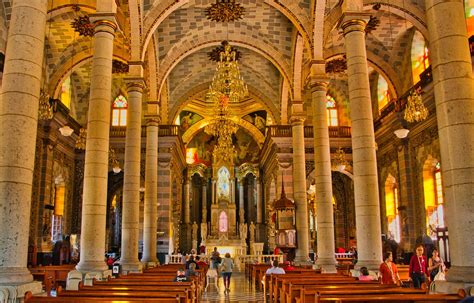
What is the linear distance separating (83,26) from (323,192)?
40.1 feet

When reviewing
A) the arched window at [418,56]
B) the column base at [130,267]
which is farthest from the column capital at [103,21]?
the arched window at [418,56]

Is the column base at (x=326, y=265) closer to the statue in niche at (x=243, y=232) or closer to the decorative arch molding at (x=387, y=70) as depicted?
the decorative arch molding at (x=387, y=70)

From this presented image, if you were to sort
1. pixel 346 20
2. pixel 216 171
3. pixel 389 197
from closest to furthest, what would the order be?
pixel 346 20, pixel 389 197, pixel 216 171

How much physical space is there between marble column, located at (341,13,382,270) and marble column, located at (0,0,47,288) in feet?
24.1

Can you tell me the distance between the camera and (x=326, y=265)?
14695mm

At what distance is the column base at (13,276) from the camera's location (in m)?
6.14

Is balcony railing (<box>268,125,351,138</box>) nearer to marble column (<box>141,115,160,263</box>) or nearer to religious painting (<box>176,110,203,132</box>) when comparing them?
marble column (<box>141,115,160,263</box>)

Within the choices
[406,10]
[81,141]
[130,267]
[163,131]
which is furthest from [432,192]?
[81,141]

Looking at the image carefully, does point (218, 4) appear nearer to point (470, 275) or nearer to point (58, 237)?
point (58, 237)

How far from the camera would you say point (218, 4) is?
19.5 meters

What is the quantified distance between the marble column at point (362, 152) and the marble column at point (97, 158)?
614 centimetres

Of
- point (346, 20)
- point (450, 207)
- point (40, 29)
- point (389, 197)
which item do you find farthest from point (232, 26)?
point (450, 207)

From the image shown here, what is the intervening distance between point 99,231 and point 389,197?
18072 millimetres

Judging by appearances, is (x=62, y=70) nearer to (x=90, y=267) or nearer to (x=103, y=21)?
A: (x=103, y=21)
